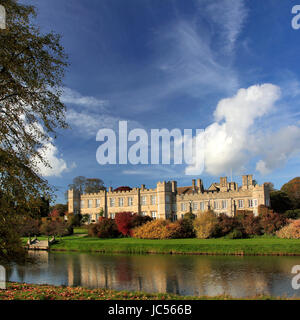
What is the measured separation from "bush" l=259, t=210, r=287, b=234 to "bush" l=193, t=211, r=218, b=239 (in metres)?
5.16

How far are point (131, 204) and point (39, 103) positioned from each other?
A: 45.8 meters

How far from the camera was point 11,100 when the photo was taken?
9.45m

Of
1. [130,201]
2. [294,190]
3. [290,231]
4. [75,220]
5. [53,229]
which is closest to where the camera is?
[290,231]

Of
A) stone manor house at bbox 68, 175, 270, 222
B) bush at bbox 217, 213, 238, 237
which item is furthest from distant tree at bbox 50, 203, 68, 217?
bush at bbox 217, 213, 238, 237

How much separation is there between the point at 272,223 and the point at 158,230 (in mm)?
12992

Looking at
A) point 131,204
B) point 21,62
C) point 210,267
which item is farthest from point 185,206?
point 21,62

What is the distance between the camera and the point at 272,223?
3500 cm

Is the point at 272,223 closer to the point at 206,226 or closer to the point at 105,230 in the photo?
the point at 206,226

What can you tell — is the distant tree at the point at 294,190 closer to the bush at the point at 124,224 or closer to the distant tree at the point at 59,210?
the bush at the point at 124,224

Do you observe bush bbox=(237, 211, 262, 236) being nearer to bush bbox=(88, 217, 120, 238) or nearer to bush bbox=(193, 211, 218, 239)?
bush bbox=(193, 211, 218, 239)

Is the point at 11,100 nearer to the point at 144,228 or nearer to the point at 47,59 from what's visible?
the point at 47,59

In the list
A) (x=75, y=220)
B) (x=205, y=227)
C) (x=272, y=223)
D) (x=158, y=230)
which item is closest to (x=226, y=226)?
(x=205, y=227)

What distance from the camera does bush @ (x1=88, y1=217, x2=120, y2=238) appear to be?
137 ft

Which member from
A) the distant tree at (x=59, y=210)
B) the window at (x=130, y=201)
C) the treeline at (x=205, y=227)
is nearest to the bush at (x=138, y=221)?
the treeline at (x=205, y=227)
